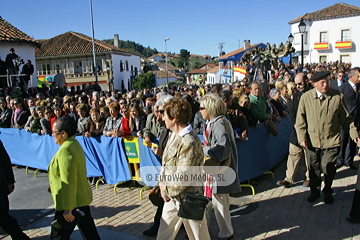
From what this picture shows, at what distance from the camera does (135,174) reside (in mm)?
6234

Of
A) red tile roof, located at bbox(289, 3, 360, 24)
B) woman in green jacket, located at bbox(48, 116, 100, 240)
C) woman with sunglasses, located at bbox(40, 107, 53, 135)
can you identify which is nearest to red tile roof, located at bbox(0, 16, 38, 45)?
woman with sunglasses, located at bbox(40, 107, 53, 135)

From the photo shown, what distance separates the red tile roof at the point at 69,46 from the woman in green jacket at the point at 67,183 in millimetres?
43428

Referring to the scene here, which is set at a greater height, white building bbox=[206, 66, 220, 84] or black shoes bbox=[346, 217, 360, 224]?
white building bbox=[206, 66, 220, 84]

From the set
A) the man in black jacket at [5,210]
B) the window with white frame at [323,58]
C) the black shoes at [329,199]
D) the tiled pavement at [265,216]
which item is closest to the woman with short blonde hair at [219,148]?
the tiled pavement at [265,216]

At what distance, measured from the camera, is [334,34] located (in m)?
48.6

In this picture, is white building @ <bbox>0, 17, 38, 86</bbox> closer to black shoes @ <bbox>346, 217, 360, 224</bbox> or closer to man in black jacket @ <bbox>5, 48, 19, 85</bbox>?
man in black jacket @ <bbox>5, 48, 19, 85</bbox>

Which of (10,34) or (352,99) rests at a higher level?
(10,34)

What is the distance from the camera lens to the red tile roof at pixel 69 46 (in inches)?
1781

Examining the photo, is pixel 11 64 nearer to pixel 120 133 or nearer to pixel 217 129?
pixel 120 133

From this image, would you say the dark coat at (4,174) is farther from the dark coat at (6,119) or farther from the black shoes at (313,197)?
the dark coat at (6,119)

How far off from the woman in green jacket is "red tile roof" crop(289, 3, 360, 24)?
175ft

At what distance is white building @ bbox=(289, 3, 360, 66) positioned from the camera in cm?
4709

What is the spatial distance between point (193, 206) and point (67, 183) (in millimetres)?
1369

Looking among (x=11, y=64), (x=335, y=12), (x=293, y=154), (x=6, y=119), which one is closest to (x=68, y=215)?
(x=293, y=154)
